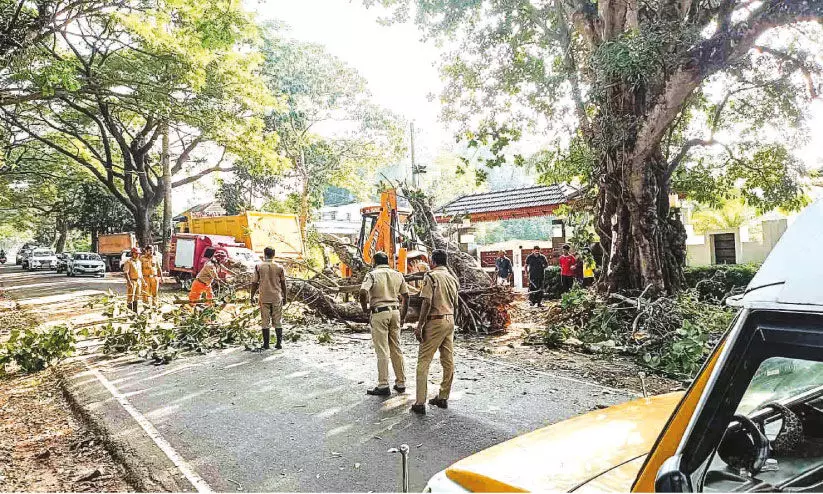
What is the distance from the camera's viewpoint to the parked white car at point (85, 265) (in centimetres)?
3155

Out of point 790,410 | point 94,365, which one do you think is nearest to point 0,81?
point 94,365

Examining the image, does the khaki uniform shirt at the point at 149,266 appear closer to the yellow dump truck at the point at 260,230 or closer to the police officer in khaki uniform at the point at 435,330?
the yellow dump truck at the point at 260,230

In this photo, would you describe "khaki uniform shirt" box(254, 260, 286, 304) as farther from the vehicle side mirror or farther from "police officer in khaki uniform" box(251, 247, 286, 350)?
the vehicle side mirror

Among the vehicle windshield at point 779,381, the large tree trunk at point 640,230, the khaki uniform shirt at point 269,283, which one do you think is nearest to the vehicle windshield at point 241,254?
the khaki uniform shirt at point 269,283

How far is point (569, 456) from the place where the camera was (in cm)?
222

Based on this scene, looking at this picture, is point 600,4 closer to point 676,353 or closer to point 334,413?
point 676,353

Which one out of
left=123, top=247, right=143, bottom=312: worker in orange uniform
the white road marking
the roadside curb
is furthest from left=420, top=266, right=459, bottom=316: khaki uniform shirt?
left=123, top=247, right=143, bottom=312: worker in orange uniform

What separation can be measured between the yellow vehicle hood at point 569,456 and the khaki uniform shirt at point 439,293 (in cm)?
374

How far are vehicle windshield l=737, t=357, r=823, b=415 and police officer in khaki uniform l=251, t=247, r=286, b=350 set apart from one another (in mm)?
8910

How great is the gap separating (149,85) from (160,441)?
1174 centimetres

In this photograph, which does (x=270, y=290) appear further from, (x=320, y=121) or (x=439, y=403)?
(x=320, y=121)

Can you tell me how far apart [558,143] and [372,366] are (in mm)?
9244

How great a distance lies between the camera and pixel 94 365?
30.9 feet

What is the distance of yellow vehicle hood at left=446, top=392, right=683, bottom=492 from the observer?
6.65ft
